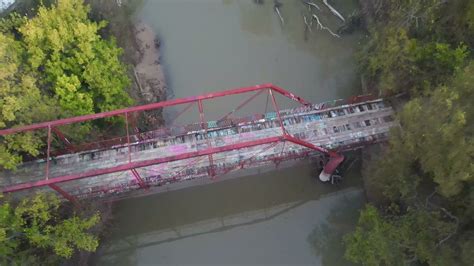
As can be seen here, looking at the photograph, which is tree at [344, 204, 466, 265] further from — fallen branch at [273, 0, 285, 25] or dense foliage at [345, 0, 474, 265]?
fallen branch at [273, 0, 285, 25]

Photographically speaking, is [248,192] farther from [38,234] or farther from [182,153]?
[38,234]

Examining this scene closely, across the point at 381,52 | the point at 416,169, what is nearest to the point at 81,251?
the point at 416,169

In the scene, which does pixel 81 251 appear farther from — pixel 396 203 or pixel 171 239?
pixel 396 203

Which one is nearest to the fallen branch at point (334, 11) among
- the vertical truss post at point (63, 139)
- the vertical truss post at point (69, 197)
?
the vertical truss post at point (63, 139)

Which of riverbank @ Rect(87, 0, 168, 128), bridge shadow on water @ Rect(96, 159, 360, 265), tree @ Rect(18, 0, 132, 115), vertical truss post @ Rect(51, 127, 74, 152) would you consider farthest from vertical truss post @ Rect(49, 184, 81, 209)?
riverbank @ Rect(87, 0, 168, 128)

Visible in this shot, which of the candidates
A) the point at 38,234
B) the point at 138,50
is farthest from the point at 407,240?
the point at 138,50

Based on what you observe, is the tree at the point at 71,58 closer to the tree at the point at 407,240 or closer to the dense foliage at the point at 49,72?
the dense foliage at the point at 49,72
